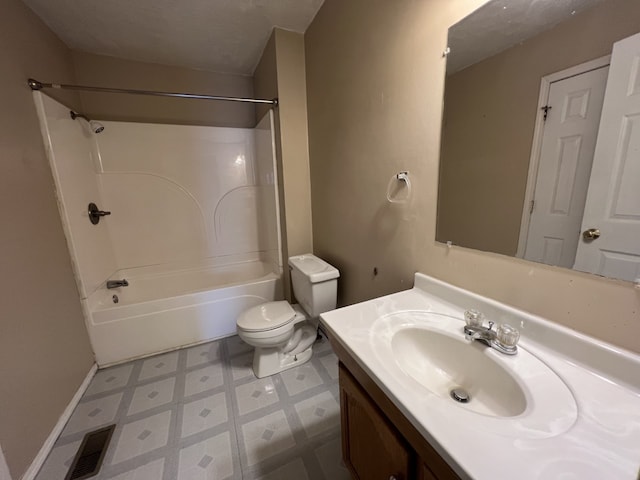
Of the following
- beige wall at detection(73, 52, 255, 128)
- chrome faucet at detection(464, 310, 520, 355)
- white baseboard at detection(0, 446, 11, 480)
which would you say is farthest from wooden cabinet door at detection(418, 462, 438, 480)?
beige wall at detection(73, 52, 255, 128)

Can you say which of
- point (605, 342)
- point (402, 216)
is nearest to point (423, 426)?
point (605, 342)

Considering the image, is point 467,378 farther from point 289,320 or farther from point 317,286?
point 289,320

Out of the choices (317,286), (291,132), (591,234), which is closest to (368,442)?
(591,234)

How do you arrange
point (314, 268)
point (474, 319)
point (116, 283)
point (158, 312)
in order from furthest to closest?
point (116, 283) < point (158, 312) < point (314, 268) < point (474, 319)

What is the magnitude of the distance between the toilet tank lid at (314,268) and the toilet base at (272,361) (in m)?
0.61

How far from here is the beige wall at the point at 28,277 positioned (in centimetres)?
117

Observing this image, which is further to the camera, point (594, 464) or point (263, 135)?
point (263, 135)

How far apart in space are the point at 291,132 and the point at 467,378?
191 centimetres

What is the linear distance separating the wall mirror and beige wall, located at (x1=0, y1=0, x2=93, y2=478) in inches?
79.1

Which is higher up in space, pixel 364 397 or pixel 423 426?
pixel 423 426

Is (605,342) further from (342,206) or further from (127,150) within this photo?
(127,150)

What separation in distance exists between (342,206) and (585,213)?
120 cm

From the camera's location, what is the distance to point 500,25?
82 centimetres

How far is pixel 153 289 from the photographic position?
8.30 feet
